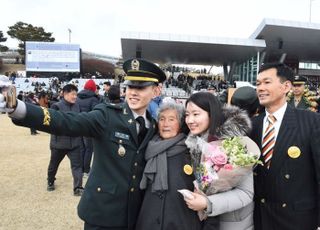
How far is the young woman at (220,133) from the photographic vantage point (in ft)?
7.31

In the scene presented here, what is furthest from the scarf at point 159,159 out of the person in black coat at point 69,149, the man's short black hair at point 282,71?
the person in black coat at point 69,149

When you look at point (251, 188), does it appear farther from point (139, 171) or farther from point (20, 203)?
point (20, 203)

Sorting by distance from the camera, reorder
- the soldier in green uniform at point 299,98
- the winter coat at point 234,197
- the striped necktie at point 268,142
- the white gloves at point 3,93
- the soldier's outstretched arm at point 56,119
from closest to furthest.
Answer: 1. the white gloves at point 3,93
2. the soldier's outstretched arm at point 56,119
3. the winter coat at point 234,197
4. the striped necktie at point 268,142
5. the soldier in green uniform at point 299,98

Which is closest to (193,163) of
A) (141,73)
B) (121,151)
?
(121,151)

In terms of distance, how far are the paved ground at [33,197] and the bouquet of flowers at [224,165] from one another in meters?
3.01

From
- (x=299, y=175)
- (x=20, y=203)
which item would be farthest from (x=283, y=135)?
(x=20, y=203)

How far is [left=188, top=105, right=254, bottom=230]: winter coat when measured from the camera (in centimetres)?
216

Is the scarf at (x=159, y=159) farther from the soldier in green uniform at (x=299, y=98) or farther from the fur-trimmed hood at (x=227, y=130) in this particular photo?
the soldier in green uniform at (x=299, y=98)

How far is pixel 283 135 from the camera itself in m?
2.39

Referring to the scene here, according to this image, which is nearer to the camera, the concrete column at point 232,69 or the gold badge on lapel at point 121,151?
the gold badge on lapel at point 121,151

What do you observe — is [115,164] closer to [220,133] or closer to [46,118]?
[46,118]

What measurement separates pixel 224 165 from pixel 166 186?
1.33 ft

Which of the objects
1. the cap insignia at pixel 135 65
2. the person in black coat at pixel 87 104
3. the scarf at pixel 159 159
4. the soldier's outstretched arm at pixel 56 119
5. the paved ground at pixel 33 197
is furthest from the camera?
the person in black coat at pixel 87 104

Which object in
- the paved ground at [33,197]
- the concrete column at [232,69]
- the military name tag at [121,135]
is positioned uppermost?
the concrete column at [232,69]
